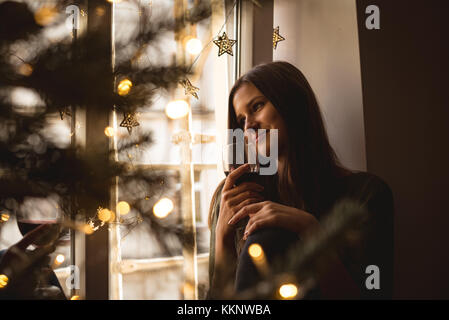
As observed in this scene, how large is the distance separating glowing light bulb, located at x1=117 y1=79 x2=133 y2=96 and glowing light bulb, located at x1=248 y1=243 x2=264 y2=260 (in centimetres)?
43

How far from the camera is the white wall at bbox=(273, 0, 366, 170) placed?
0.91 metres

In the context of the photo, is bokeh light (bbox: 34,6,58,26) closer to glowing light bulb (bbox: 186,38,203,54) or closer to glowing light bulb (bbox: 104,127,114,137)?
glowing light bulb (bbox: 104,127,114,137)

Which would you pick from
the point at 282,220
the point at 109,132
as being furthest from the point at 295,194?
the point at 109,132

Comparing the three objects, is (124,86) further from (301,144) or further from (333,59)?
(333,59)

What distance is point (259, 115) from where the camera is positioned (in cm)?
89

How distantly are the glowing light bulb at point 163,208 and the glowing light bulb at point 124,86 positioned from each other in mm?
183

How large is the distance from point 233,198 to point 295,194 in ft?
0.58

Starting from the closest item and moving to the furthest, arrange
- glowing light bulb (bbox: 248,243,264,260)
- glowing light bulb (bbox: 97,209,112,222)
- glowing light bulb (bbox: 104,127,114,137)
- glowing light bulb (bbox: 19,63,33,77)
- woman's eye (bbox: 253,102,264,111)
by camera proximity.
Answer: glowing light bulb (bbox: 19,63,33,77) → glowing light bulb (bbox: 97,209,112,222) → glowing light bulb (bbox: 248,243,264,260) → glowing light bulb (bbox: 104,127,114,137) → woman's eye (bbox: 253,102,264,111)

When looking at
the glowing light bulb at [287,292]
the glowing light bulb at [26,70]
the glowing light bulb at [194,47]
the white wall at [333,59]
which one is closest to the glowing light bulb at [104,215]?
the glowing light bulb at [26,70]

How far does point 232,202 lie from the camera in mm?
841

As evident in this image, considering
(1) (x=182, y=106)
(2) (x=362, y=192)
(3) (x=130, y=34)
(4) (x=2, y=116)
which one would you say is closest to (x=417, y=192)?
(2) (x=362, y=192)

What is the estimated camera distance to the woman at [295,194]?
74 cm

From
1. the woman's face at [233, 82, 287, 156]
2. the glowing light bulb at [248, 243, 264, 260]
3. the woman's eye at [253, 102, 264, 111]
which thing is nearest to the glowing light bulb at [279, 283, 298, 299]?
the glowing light bulb at [248, 243, 264, 260]

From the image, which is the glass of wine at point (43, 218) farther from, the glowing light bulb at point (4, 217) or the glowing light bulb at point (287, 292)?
the glowing light bulb at point (287, 292)
